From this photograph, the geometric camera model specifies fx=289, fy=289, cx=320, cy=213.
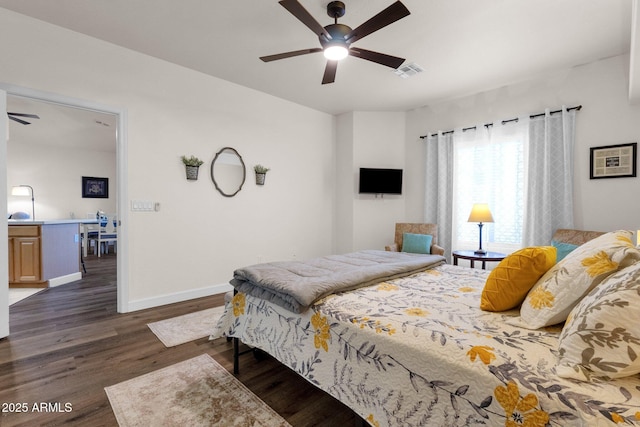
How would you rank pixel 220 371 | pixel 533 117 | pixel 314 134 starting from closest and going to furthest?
pixel 220 371 → pixel 533 117 → pixel 314 134

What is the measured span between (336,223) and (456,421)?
14.1 ft

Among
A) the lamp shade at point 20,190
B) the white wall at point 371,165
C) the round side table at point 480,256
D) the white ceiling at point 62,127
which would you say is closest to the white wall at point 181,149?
the white wall at point 371,165

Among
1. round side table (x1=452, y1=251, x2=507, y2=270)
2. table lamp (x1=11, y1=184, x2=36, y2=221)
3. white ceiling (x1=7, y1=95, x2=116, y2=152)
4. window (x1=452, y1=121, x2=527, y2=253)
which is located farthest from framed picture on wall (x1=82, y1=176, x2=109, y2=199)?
round side table (x1=452, y1=251, x2=507, y2=270)

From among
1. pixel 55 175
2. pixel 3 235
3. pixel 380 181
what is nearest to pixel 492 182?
pixel 380 181

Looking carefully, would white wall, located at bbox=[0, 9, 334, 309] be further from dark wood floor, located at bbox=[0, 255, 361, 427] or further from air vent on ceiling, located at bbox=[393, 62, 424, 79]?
air vent on ceiling, located at bbox=[393, 62, 424, 79]

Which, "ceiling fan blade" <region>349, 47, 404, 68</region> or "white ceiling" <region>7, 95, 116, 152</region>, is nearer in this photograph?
"ceiling fan blade" <region>349, 47, 404, 68</region>

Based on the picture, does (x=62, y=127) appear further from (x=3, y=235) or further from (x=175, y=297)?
(x=175, y=297)

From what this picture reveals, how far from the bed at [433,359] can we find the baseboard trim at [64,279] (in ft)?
13.4

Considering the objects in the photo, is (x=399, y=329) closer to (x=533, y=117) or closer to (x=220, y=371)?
(x=220, y=371)

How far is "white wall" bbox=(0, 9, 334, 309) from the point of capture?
2750 mm

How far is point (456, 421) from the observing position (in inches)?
36.9

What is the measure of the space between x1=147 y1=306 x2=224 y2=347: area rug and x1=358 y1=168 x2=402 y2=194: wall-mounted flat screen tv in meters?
2.91

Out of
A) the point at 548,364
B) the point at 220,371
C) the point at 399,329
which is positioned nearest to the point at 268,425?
the point at 220,371

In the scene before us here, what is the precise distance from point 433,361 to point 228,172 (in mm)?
3488
